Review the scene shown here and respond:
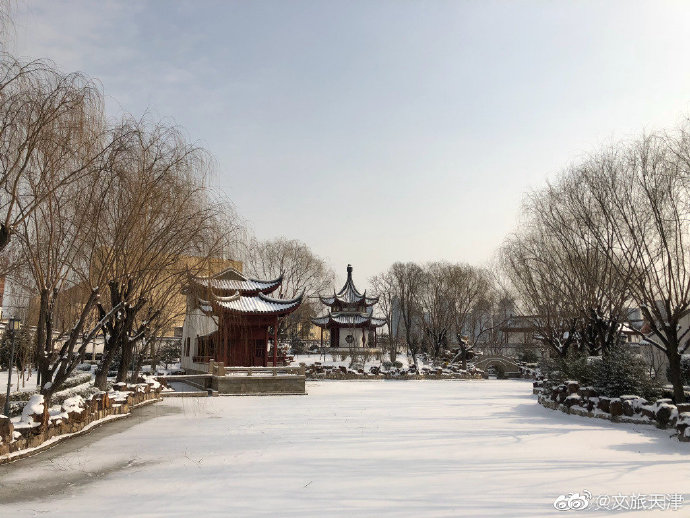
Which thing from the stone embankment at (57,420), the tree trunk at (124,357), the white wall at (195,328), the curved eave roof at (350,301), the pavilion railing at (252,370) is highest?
the curved eave roof at (350,301)

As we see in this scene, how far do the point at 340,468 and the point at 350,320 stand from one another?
38154mm

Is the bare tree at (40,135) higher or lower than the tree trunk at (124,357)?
higher

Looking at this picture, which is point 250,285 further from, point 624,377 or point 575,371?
point 624,377

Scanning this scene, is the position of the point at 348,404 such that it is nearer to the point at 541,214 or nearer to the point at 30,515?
the point at 541,214

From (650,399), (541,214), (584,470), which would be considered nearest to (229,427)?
(584,470)

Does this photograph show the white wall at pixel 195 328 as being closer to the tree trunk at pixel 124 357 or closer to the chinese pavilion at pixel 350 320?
the tree trunk at pixel 124 357

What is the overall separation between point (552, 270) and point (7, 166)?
16.7 m

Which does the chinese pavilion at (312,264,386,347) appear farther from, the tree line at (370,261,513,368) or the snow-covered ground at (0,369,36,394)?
the snow-covered ground at (0,369,36,394)

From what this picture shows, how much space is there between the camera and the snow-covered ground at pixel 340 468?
17.3 feet

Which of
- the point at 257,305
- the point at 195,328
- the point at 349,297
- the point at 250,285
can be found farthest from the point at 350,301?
the point at 257,305

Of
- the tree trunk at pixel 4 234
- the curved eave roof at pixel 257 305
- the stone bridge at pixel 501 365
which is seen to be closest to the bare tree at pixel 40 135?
the tree trunk at pixel 4 234

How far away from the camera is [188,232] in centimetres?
1104

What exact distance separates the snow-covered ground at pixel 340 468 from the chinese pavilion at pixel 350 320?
3265 centimetres

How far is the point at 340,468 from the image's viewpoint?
693 cm
